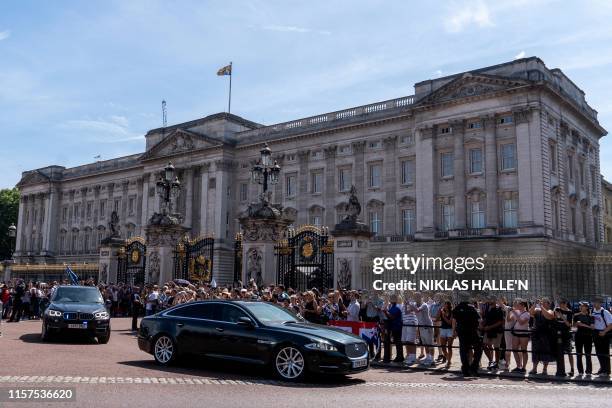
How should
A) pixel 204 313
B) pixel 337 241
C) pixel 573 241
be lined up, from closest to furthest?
pixel 204 313 < pixel 337 241 < pixel 573 241

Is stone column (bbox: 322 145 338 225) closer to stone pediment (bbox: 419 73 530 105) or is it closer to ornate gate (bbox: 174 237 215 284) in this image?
stone pediment (bbox: 419 73 530 105)

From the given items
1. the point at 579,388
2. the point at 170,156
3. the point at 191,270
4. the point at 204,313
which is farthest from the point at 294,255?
the point at 170,156

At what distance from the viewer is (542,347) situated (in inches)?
513

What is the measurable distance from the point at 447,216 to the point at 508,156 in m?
6.48

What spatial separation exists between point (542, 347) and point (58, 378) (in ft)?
32.3

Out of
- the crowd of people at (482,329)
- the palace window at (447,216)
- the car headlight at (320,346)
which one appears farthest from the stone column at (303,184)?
the car headlight at (320,346)

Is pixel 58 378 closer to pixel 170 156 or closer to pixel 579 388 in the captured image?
pixel 579 388

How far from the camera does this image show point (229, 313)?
12078 millimetres

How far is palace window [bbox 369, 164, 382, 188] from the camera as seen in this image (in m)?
52.7

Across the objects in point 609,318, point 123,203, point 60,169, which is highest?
point 60,169

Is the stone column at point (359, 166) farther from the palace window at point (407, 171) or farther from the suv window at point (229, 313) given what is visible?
the suv window at point (229, 313)

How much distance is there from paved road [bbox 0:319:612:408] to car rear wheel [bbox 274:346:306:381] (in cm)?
22

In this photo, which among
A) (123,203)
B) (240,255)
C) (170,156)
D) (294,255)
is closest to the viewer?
(294,255)

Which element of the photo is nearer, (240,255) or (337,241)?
(337,241)
